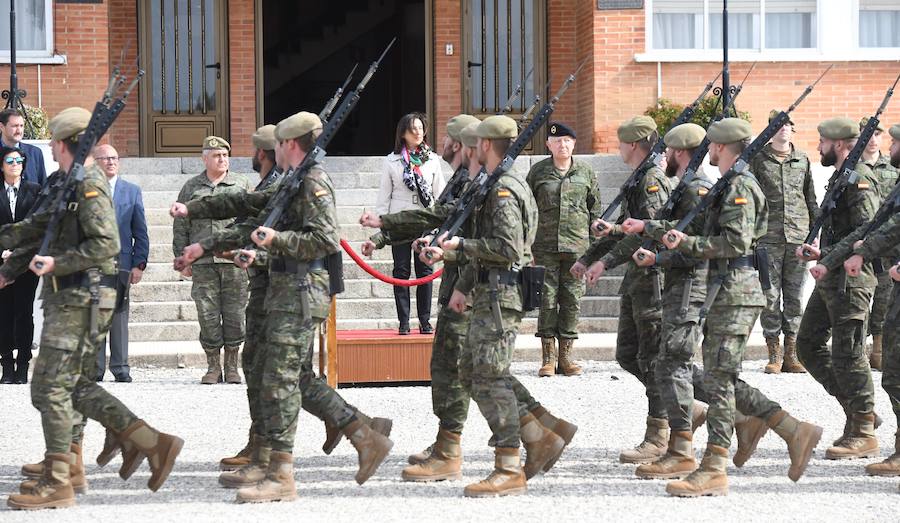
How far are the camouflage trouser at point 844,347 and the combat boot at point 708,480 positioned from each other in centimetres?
158

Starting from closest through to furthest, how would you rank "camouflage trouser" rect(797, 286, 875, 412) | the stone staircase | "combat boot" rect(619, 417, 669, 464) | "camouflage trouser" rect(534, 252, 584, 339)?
"combat boot" rect(619, 417, 669, 464) < "camouflage trouser" rect(797, 286, 875, 412) < "camouflage trouser" rect(534, 252, 584, 339) < the stone staircase

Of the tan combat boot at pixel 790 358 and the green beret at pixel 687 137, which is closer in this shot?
the green beret at pixel 687 137

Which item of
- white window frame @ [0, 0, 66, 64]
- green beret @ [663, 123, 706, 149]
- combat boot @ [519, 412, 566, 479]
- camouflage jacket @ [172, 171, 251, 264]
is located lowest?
combat boot @ [519, 412, 566, 479]

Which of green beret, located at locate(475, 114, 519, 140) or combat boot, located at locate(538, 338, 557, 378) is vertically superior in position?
green beret, located at locate(475, 114, 519, 140)

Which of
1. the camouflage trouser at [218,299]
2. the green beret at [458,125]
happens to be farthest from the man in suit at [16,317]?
the green beret at [458,125]

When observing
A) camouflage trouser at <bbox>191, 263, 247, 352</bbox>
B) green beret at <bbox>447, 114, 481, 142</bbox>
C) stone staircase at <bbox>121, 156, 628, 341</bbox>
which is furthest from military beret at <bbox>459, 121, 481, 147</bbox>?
stone staircase at <bbox>121, 156, 628, 341</bbox>

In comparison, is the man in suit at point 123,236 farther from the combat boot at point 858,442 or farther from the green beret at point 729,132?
the combat boot at point 858,442

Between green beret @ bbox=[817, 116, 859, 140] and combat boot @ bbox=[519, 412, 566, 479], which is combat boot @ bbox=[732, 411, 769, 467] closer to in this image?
combat boot @ bbox=[519, 412, 566, 479]

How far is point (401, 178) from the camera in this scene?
1321 cm

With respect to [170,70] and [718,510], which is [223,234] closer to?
[718,510]

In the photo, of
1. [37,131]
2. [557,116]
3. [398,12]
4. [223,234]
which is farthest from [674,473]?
[398,12]

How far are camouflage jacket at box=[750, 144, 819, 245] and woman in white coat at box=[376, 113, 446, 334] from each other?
9.61 ft

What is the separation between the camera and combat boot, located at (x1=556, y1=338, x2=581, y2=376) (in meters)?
13.0

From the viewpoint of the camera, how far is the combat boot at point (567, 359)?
13023 millimetres
